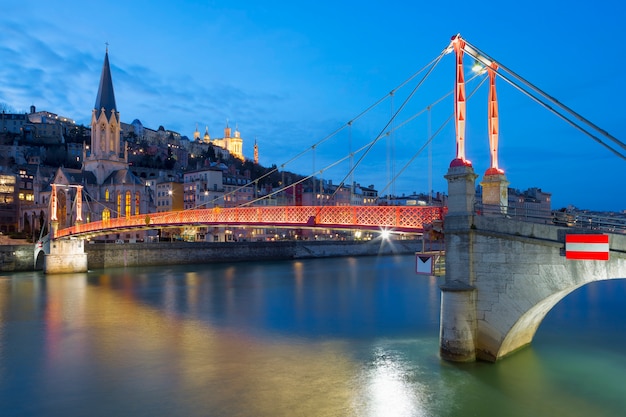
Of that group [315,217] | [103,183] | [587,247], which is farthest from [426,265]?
[103,183]

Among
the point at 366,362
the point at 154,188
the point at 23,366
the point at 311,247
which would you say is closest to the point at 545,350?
the point at 366,362

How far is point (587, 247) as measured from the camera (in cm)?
1209

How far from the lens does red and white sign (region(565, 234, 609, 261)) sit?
11820 mm

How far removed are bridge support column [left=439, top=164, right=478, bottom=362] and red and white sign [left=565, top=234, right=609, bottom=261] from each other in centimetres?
264

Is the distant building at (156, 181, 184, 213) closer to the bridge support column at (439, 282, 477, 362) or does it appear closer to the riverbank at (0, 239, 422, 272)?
the riverbank at (0, 239, 422, 272)

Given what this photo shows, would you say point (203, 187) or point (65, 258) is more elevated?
point (203, 187)

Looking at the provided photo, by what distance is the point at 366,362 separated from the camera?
16766mm

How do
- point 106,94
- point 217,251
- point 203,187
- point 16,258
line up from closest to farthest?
point 16,258
point 217,251
point 106,94
point 203,187

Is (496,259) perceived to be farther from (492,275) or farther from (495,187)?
(495,187)

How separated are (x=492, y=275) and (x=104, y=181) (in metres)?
87.8

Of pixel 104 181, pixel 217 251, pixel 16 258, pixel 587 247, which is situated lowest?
pixel 217 251

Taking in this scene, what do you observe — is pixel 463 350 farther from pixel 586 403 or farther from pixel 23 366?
pixel 23 366

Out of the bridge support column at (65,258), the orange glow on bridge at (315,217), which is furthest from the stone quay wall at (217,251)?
the orange glow on bridge at (315,217)

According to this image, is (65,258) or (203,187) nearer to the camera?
(65,258)
